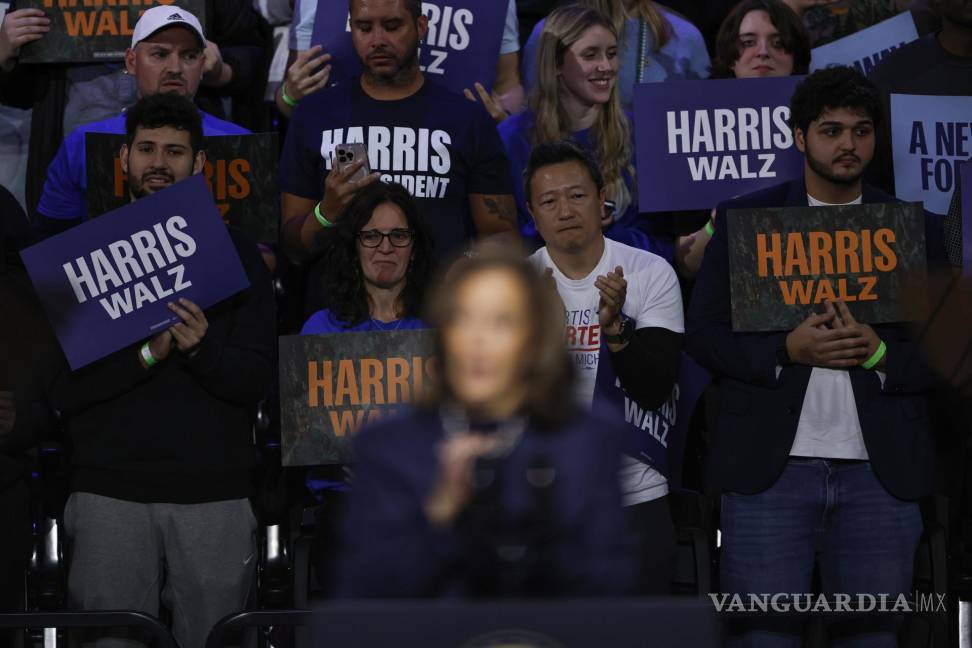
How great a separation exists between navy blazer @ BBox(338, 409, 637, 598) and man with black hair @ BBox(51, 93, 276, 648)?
2.03 meters

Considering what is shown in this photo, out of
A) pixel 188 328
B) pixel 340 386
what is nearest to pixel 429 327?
pixel 340 386

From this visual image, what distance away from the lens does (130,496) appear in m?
4.69

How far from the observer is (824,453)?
181 inches

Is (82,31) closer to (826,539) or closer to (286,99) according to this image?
(286,99)

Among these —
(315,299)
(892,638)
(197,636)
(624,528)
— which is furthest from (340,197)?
(624,528)

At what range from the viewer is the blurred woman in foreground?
259 centimetres

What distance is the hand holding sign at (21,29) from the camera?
5.71m

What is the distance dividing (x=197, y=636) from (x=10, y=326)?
1.19 metres

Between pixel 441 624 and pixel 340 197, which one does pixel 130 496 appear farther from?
pixel 441 624

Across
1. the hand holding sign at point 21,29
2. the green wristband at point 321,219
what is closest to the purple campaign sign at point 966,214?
the green wristband at point 321,219

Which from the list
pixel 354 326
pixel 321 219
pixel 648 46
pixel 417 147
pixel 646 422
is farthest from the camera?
pixel 648 46

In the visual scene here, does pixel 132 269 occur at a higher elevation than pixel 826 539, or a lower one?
higher

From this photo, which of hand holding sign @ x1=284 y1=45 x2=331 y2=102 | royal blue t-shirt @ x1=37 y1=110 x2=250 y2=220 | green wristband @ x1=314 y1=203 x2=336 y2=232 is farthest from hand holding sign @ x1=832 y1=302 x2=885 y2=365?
royal blue t-shirt @ x1=37 y1=110 x2=250 y2=220

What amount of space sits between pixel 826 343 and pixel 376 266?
1420 mm
